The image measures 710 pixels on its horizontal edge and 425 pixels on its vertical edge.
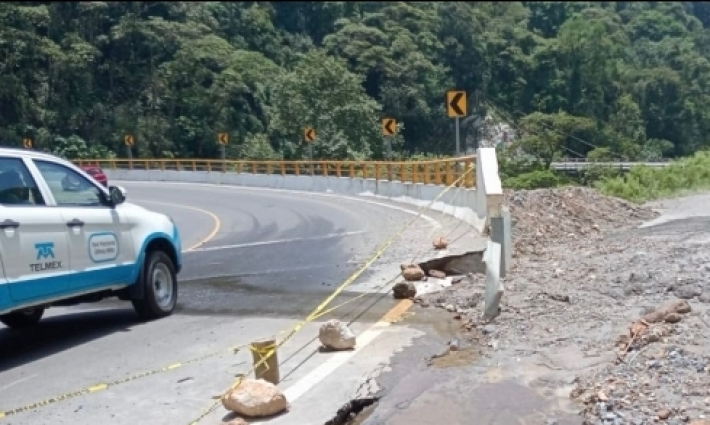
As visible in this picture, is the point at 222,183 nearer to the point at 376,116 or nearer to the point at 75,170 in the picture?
the point at 376,116

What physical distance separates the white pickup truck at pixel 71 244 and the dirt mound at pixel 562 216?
16.5ft

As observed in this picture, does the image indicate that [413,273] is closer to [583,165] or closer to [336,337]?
[336,337]

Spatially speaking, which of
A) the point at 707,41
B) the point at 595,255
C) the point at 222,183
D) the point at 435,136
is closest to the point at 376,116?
the point at 435,136

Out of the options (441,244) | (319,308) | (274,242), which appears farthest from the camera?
(274,242)

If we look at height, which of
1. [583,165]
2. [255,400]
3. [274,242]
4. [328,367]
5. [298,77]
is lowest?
[583,165]

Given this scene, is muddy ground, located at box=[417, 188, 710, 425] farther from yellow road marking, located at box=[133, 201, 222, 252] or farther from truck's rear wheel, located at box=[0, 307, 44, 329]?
yellow road marking, located at box=[133, 201, 222, 252]

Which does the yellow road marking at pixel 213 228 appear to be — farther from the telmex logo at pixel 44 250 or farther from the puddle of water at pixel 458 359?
the puddle of water at pixel 458 359

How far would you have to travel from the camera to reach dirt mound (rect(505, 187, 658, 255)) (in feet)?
43.7

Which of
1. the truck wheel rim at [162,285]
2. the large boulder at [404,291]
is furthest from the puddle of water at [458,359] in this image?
the truck wheel rim at [162,285]

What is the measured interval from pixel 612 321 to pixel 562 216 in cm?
851

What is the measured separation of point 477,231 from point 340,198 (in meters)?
18.7

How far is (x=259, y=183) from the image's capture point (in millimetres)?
46312

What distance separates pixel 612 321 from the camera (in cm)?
725

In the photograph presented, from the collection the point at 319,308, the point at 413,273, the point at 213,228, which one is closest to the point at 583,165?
the point at 213,228
